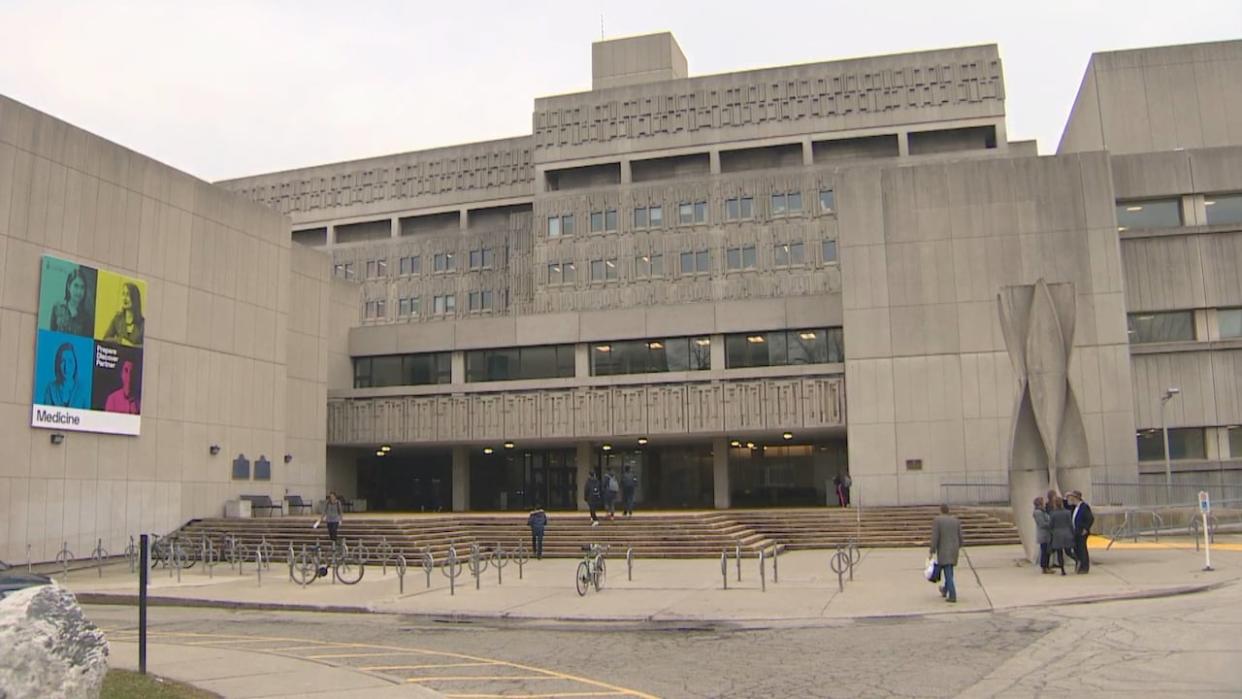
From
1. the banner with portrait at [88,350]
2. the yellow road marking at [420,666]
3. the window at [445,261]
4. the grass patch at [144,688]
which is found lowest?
the yellow road marking at [420,666]

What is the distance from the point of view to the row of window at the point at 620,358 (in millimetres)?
41812

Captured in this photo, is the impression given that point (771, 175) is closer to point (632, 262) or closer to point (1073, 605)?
point (632, 262)

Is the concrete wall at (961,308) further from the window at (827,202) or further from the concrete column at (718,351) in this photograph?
the window at (827,202)

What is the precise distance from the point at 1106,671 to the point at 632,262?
47649 millimetres

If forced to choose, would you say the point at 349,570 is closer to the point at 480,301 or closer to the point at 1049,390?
the point at 1049,390

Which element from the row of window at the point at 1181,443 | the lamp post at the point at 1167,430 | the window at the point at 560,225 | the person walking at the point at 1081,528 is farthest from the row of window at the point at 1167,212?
the window at the point at 560,225

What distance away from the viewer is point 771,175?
57.3 metres

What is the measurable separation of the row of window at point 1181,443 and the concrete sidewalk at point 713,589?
11769 millimetres

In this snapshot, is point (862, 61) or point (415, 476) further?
point (862, 61)

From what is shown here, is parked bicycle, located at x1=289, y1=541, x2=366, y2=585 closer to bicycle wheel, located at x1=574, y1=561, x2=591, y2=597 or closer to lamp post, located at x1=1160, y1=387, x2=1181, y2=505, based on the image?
bicycle wheel, located at x1=574, y1=561, x2=591, y2=597

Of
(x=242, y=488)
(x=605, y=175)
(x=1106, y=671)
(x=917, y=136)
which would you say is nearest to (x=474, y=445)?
(x=242, y=488)

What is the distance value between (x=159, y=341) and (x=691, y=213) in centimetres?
3175

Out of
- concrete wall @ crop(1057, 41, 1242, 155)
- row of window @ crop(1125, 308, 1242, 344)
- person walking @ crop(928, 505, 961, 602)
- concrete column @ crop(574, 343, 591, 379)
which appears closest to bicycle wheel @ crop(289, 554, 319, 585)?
person walking @ crop(928, 505, 961, 602)

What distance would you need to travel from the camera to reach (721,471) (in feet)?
146
